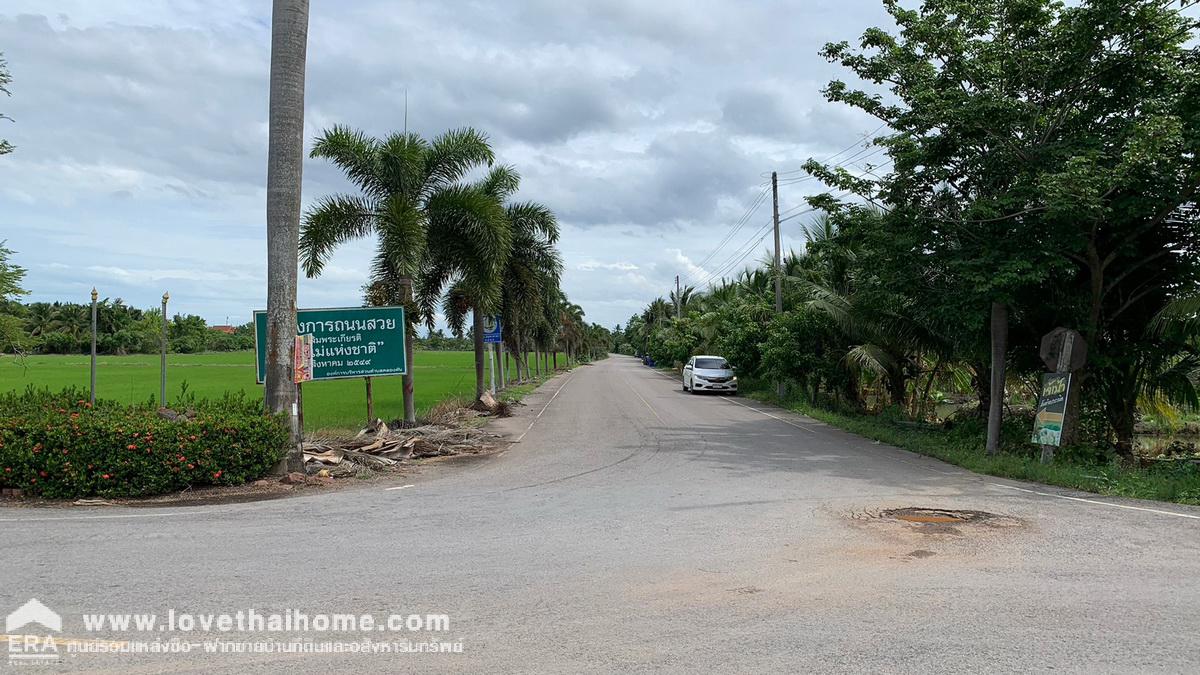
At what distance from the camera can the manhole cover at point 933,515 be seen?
8256 millimetres

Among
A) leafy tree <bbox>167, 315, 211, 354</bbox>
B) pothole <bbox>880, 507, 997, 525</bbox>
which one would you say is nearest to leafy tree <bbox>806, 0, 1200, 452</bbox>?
pothole <bbox>880, 507, 997, 525</bbox>

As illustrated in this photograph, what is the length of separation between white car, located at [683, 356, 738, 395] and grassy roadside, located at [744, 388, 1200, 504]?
1508 cm

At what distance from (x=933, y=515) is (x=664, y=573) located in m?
4.00

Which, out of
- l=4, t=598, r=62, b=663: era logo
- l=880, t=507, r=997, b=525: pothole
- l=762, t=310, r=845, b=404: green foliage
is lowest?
l=880, t=507, r=997, b=525: pothole

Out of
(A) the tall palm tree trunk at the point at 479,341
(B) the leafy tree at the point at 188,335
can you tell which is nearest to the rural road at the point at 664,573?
(A) the tall palm tree trunk at the point at 479,341

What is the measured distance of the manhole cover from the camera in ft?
27.1

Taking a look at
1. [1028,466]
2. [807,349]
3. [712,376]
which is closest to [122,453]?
[1028,466]

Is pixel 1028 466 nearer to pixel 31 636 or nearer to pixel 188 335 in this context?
pixel 31 636

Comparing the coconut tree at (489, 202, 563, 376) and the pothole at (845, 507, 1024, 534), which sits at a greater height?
the coconut tree at (489, 202, 563, 376)

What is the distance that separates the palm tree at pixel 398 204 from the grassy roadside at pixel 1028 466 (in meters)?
10.6

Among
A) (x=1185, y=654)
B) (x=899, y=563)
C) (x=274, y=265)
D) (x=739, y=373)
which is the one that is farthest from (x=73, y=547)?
(x=739, y=373)

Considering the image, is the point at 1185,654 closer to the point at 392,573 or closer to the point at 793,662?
the point at 793,662

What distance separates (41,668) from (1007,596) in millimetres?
6093

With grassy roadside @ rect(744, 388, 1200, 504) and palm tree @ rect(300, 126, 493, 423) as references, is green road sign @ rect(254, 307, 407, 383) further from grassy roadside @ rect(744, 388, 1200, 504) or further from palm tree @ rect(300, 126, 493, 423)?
grassy roadside @ rect(744, 388, 1200, 504)
